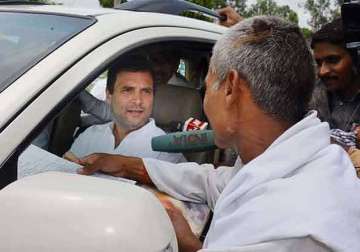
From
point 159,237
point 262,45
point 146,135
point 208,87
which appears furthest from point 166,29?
point 159,237

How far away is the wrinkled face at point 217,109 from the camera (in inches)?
60.0

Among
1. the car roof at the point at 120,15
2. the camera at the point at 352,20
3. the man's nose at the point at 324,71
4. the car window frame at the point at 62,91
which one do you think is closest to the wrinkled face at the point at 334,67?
the man's nose at the point at 324,71

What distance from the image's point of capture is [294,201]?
1242 millimetres

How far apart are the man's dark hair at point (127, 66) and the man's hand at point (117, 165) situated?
0.23 m

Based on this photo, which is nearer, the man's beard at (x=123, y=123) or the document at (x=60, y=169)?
the document at (x=60, y=169)

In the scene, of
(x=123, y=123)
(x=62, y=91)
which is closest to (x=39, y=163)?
(x=62, y=91)

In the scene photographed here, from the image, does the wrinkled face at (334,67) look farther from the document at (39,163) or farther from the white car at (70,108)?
the document at (39,163)

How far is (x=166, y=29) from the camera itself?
2.02 m

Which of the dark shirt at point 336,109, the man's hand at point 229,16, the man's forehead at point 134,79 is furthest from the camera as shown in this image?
the man's hand at point 229,16

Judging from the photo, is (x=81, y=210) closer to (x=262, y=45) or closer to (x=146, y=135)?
(x=262, y=45)

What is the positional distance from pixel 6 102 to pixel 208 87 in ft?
1.75

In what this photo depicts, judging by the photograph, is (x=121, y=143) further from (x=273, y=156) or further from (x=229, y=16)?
(x=229, y=16)

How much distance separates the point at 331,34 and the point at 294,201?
5.46 ft

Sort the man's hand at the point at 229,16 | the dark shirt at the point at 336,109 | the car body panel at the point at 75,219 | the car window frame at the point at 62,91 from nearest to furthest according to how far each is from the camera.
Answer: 1. the car body panel at the point at 75,219
2. the car window frame at the point at 62,91
3. the dark shirt at the point at 336,109
4. the man's hand at the point at 229,16
